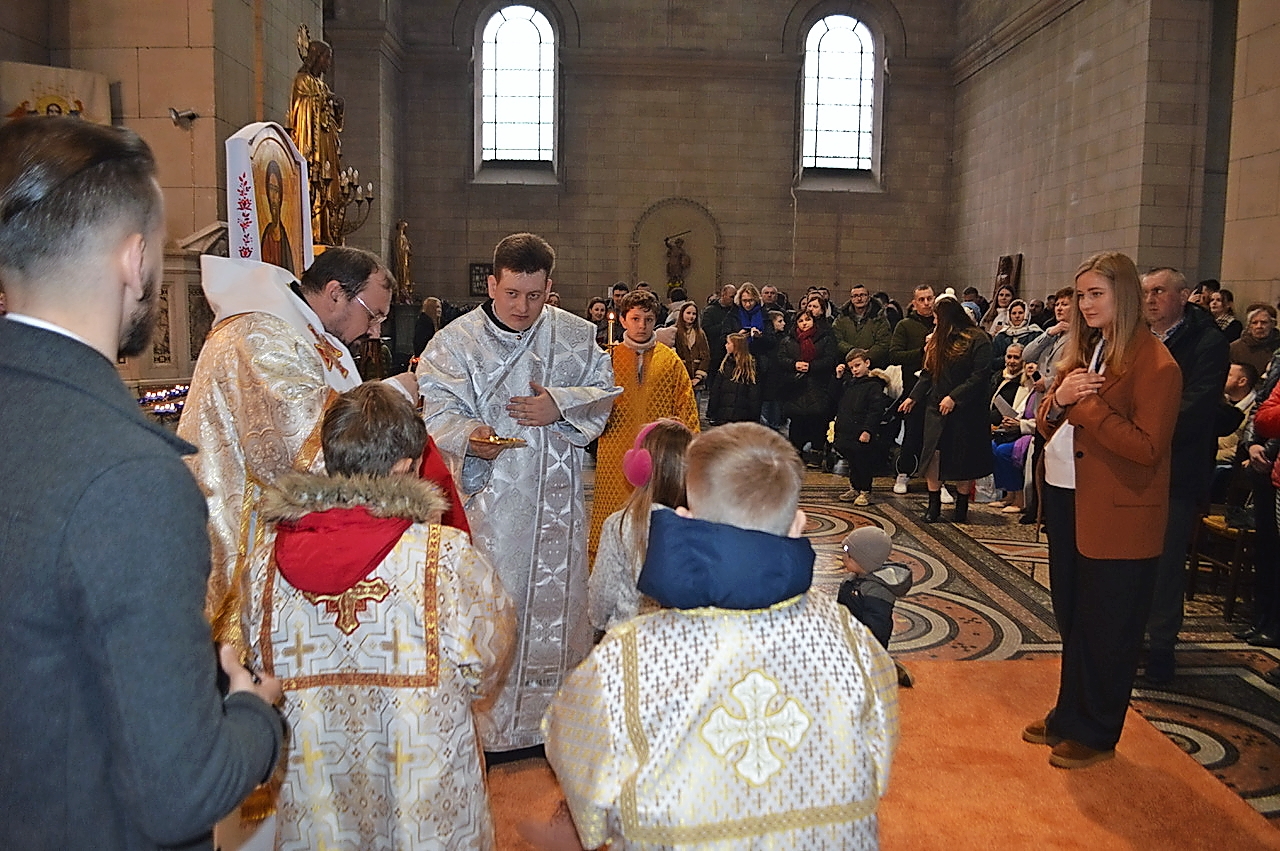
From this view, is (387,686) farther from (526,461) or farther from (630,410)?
(630,410)

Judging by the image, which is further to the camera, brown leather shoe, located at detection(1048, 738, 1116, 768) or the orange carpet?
brown leather shoe, located at detection(1048, 738, 1116, 768)

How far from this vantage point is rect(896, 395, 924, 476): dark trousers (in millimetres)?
8406

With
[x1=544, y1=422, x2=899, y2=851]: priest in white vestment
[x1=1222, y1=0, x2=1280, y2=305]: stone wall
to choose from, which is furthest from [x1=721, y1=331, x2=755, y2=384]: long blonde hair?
[x1=544, y1=422, x2=899, y2=851]: priest in white vestment

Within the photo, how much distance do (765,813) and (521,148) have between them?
19044 millimetres

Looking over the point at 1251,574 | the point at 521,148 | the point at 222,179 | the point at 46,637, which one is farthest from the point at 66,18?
the point at 521,148

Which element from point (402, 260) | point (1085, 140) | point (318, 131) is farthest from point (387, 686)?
point (402, 260)

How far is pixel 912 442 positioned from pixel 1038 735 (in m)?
4.95

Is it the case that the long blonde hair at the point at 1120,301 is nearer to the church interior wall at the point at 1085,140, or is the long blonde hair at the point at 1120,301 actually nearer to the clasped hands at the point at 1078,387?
the clasped hands at the point at 1078,387

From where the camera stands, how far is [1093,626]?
143 inches

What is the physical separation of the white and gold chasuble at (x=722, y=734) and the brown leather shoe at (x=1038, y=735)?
2459mm

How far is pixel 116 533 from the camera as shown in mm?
1120

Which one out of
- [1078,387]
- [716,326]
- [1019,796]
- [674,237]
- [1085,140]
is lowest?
[1019,796]

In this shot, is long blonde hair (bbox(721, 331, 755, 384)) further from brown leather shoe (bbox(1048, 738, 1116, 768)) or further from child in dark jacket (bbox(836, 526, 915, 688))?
brown leather shoe (bbox(1048, 738, 1116, 768))

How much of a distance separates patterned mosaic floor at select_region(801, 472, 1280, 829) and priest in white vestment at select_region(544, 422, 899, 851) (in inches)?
96.9
